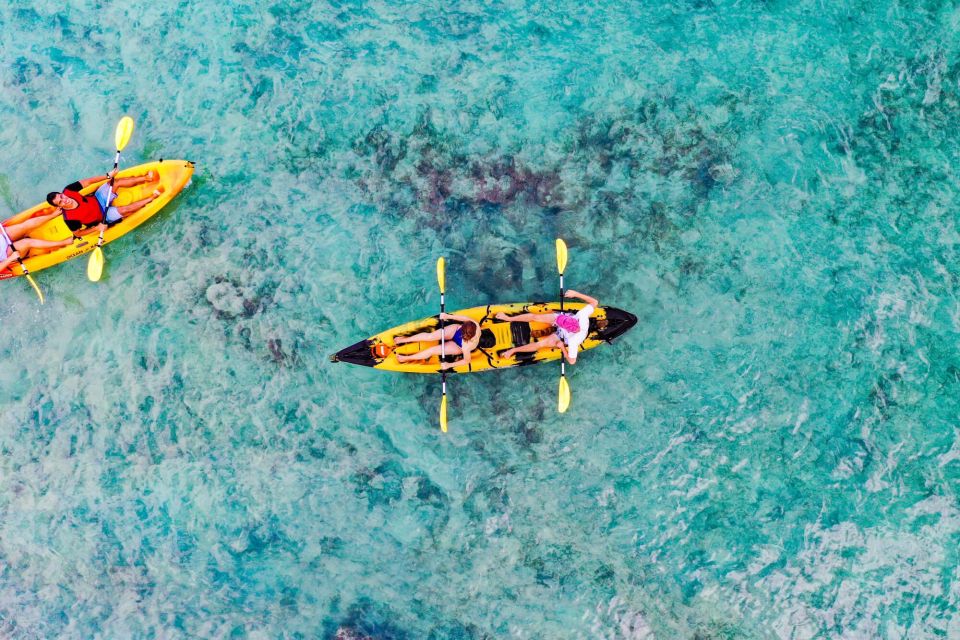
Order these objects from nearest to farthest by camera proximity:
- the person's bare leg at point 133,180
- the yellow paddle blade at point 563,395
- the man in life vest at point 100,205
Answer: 1. the yellow paddle blade at point 563,395
2. the man in life vest at point 100,205
3. the person's bare leg at point 133,180

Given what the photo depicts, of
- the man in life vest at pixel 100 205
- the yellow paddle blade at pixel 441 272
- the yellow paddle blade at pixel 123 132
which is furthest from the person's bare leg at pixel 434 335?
the yellow paddle blade at pixel 123 132

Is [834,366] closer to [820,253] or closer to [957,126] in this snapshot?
[820,253]

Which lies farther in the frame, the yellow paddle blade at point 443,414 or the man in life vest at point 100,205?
the man in life vest at point 100,205

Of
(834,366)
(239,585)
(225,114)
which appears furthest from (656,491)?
(225,114)

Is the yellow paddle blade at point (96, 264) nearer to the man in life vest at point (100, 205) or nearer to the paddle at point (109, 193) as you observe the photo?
the paddle at point (109, 193)

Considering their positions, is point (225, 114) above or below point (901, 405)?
above

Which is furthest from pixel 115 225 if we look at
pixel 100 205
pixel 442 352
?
pixel 442 352

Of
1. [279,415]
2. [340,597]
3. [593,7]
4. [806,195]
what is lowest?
[340,597]

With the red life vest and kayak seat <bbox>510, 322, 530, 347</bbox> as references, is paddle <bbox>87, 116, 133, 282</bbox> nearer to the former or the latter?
the red life vest
